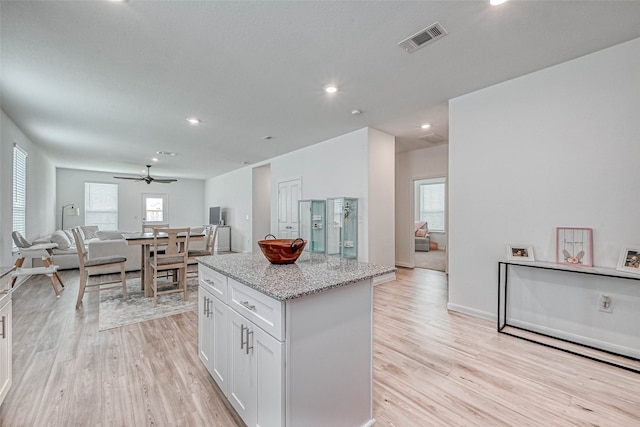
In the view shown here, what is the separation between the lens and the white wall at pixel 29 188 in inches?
147

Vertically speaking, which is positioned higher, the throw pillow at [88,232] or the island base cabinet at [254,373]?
the throw pillow at [88,232]

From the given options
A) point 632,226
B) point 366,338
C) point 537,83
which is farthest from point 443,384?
point 537,83

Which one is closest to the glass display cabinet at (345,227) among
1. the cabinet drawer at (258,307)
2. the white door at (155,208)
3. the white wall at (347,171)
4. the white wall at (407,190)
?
the white wall at (347,171)

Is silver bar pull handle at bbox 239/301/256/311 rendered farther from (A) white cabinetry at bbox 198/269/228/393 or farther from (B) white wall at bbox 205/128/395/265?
(B) white wall at bbox 205/128/395/265

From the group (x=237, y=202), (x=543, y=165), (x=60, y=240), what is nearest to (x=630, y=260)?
(x=543, y=165)

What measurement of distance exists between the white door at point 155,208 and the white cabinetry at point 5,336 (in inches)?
358

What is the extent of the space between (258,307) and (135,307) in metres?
3.11

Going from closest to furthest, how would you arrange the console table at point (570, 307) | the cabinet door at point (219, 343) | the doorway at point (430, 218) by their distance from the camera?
the cabinet door at point (219, 343) → the console table at point (570, 307) → the doorway at point (430, 218)

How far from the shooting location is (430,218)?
33.1ft

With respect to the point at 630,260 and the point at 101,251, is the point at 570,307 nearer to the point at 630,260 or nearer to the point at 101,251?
the point at 630,260

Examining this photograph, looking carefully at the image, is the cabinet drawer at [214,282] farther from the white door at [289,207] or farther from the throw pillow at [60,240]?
the throw pillow at [60,240]

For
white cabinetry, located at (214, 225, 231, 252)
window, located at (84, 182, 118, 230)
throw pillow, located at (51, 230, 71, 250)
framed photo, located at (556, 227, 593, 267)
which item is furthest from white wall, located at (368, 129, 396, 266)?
window, located at (84, 182, 118, 230)

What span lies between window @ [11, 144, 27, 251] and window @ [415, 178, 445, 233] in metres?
10.3

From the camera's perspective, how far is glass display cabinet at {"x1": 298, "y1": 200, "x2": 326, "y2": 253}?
5117 mm
